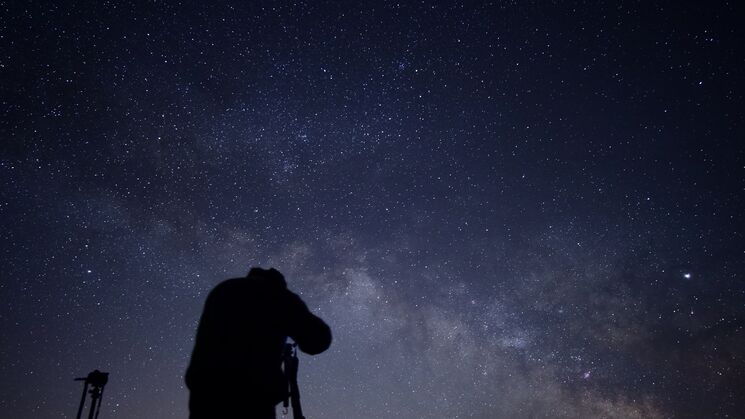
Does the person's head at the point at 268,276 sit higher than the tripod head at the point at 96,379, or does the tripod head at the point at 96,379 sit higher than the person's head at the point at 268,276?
the tripod head at the point at 96,379

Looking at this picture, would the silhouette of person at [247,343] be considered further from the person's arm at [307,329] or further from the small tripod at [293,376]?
the small tripod at [293,376]

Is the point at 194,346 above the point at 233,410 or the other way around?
above

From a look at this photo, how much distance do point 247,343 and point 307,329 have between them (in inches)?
15.7

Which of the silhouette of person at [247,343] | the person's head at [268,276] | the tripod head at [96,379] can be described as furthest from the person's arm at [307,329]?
the tripod head at [96,379]

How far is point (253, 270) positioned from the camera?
2.54 meters

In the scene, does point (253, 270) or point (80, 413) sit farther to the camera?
point (80, 413)

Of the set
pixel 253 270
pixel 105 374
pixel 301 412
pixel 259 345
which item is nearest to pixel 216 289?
pixel 253 270

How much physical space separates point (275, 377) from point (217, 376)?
0.33m

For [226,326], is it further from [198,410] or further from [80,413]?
[80,413]

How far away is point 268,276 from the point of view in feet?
8.06

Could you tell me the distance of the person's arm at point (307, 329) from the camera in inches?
93.0

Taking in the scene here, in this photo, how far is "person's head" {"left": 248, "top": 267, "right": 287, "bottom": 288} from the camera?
2.42 m

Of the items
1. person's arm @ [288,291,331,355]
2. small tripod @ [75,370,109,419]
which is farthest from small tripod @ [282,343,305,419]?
small tripod @ [75,370,109,419]

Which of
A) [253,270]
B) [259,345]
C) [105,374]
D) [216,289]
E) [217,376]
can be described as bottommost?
[217,376]
